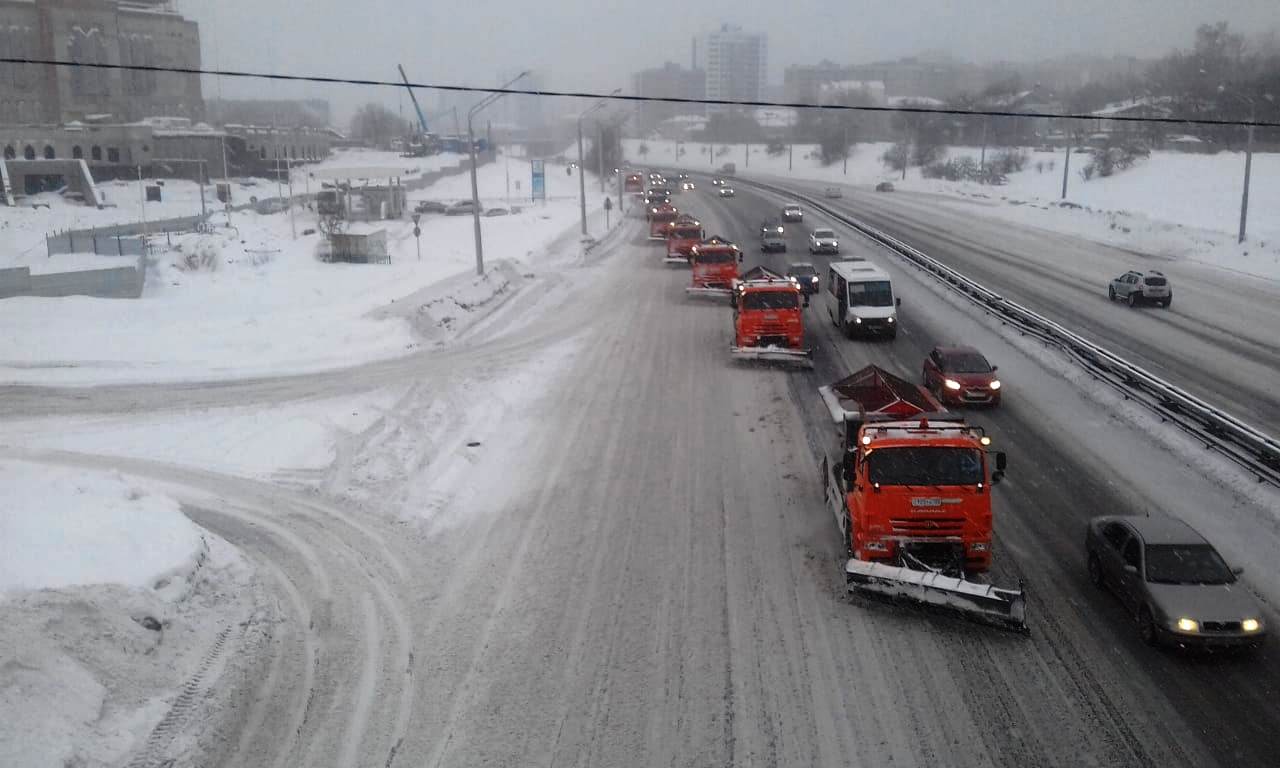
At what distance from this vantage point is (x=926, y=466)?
12.8 meters

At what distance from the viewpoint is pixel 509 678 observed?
10.5 meters

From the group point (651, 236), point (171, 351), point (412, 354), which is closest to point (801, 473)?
point (412, 354)

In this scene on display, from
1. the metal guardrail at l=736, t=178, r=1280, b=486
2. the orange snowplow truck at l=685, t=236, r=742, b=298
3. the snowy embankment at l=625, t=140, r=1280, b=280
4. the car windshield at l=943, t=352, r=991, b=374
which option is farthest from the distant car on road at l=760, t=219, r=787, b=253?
the car windshield at l=943, t=352, r=991, b=374

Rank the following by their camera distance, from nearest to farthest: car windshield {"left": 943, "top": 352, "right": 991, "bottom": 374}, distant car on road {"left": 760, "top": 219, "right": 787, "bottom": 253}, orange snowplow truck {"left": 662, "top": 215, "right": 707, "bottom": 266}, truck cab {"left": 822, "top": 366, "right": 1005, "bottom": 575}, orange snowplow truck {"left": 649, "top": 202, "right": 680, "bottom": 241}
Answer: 1. truck cab {"left": 822, "top": 366, "right": 1005, "bottom": 575}
2. car windshield {"left": 943, "top": 352, "right": 991, "bottom": 374}
3. orange snowplow truck {"left": 662, "top": 215, "right": 707, "bottom": 266}
4. distant car on road {"left": 760, "top": 219, "right": 787, "bottom": 253}
5. orange snowplow truck {"left": 649, "top": 202, "right": 680, "bottom": 241}

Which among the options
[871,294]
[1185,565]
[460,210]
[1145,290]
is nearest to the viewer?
[1185,565]

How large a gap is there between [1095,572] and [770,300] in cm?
1489

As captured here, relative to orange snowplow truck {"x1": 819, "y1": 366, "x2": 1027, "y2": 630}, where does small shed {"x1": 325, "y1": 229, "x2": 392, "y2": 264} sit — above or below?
above

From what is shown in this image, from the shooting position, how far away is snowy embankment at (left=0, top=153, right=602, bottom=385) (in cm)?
2600

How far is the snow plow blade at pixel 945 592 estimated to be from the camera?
37.1 ft

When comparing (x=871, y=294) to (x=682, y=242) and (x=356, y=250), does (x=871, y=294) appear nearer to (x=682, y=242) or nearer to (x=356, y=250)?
(x=682, y=242)

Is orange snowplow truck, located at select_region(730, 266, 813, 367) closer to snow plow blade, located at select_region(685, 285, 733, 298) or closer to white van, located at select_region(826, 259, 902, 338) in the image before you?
white van, located at select_region(826, 259, 902, 338)

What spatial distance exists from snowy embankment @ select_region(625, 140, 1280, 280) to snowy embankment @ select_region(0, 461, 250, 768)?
143ft

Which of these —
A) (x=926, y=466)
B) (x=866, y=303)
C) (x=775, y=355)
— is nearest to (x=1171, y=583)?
(x=926, y=466)

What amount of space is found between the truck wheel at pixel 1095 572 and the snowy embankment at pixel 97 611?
35.4ft
